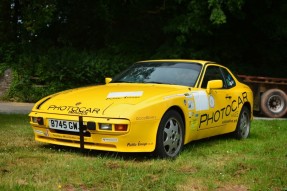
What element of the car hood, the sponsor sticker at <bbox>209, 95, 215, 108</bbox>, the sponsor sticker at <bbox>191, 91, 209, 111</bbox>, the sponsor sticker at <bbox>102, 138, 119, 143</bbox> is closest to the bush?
the car hood

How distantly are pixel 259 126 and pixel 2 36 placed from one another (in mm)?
9650

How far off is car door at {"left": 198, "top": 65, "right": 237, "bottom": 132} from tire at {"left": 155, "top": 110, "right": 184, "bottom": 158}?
1.99 feet

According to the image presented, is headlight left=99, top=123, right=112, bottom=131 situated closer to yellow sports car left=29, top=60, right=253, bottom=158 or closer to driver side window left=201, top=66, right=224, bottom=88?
yellow sports car left=29, top=60, right=253, bottom=158

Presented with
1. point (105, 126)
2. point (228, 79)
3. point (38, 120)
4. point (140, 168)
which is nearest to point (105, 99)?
point (105, 126)

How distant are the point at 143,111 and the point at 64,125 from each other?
1.01 meters

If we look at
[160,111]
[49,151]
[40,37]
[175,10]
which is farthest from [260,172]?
[40,37]

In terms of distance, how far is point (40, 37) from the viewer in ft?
57.0

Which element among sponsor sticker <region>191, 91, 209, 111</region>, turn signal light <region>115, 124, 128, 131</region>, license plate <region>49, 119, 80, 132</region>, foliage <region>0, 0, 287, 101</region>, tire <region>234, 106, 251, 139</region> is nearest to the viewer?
turn signal light <region>115, 124, 128, 131</region>

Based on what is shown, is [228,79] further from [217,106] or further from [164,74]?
[164,74]

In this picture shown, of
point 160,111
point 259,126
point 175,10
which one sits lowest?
point 259,126

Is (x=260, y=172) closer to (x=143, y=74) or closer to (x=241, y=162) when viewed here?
(x=241, y=162)

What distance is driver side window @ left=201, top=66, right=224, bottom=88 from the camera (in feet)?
24.6

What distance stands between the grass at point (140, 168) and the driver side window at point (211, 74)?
974 mm

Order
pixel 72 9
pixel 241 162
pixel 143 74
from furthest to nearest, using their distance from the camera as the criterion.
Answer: pixel 72 9 → pixel 143 74 → pixel 241 162
